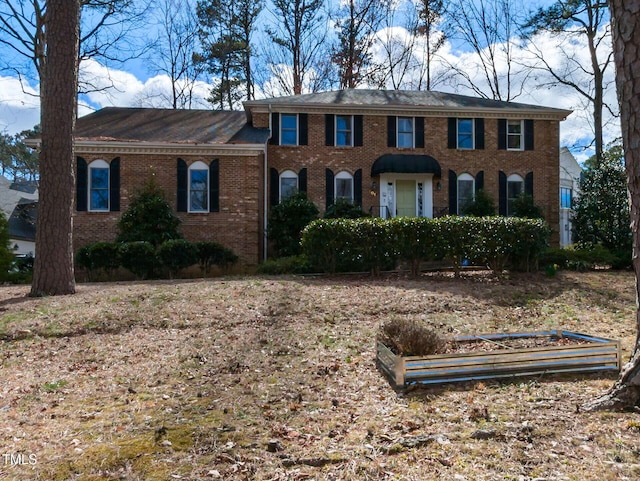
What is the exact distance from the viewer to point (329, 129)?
1695 cm

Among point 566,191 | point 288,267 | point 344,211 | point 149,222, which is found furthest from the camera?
point 566,191

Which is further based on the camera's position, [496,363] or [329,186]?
[329,186]

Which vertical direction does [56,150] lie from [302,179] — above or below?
below

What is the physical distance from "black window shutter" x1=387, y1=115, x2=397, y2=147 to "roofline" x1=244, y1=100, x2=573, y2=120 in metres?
0.24

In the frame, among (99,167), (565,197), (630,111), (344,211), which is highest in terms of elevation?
(99,167)

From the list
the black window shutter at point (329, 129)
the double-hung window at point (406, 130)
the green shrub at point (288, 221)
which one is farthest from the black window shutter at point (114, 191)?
the double-hung window at point (406, 130)

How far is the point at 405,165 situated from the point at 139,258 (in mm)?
9575

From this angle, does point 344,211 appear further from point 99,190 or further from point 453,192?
point 99,190

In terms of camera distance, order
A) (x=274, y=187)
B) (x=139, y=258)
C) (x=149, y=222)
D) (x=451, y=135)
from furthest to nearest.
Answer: (x=451, y=135)
(x=274, y=187)
(x=149, y=222)
(x=139, y=258)

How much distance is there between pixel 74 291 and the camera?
8773mm

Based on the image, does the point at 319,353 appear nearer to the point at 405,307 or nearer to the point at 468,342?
the point at 468,342

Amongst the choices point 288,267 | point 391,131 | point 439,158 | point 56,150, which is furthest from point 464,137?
point 56,150

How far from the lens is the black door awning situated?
16.3m

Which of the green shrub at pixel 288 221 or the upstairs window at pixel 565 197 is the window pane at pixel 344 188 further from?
the upstairs window at pixel 565 197
